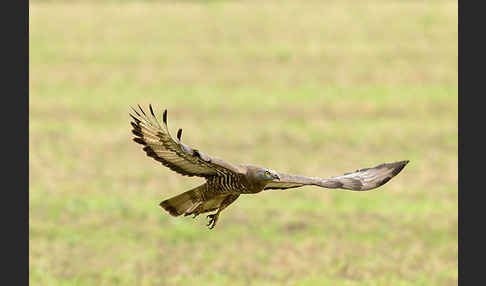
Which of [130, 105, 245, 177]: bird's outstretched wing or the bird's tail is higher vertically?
[130, 105, 245, 177]: bird's outstretched wing

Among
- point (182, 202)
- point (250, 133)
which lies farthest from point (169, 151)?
point (250, 133)

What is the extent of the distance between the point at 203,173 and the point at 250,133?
40.3 feet

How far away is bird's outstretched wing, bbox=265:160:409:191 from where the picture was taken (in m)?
8.18

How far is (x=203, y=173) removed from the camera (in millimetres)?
8219

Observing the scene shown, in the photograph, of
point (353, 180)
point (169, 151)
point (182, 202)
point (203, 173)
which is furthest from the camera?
point (353, 180)

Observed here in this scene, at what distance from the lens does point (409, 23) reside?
2698 centimetres

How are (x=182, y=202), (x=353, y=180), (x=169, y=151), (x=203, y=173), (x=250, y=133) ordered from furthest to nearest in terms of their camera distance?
(x=250, y=133) → (x=353, y=180) → (x=182, y=202) → (x=203, y=173) → (x=169, y=151)

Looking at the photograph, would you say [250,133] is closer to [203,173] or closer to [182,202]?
[182,202]

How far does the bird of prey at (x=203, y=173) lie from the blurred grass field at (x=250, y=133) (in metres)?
4.89

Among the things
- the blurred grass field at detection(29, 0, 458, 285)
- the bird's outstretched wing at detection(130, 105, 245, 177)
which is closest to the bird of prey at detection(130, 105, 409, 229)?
the bird's outstretched wing at detection(130, 105, 245, 177)

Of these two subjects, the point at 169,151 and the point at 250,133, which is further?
the point at 250,133

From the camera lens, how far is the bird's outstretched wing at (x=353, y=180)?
26.8 ft

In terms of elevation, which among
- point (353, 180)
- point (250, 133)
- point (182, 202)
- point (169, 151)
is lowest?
point (182, 202)

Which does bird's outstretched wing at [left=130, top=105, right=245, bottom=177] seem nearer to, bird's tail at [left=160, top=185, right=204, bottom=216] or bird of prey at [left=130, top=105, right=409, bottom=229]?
bird of prey at [left=130, top=105, right=409, bottom=229]
